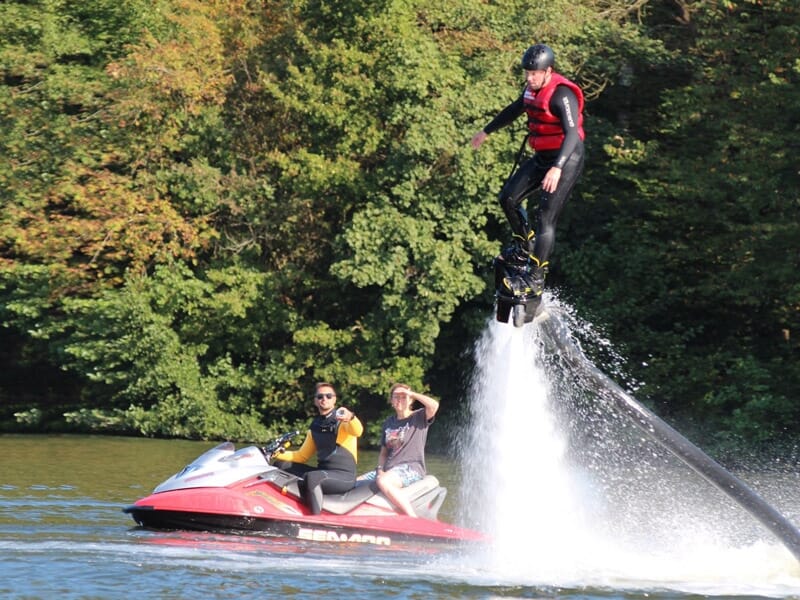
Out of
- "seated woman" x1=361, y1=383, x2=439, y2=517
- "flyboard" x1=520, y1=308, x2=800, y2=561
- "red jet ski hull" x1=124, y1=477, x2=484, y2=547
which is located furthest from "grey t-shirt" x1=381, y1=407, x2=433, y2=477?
"flyboard" x1=520, y1=308, x2=800, y2=561

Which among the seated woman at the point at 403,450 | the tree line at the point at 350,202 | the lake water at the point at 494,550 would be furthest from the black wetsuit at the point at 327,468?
the tree line at the point at 350,202

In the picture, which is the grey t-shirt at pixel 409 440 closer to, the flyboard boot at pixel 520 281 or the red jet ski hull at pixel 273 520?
the red jet ski hull at pixel 273 520

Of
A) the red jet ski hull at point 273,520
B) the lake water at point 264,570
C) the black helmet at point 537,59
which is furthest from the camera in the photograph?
the red jet ski hull at point 273,520

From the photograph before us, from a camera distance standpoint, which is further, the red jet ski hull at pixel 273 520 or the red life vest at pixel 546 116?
the red jet ski hull at pixel 273 520

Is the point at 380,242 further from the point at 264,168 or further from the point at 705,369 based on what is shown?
the point at 705,369

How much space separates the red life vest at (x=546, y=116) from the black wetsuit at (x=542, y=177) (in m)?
0.04

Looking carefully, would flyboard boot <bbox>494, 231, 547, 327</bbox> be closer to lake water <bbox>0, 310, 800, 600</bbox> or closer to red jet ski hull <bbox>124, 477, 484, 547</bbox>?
lake water <bbox>0, 310, 800, 600</bbox>

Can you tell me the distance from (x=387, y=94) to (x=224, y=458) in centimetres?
1109

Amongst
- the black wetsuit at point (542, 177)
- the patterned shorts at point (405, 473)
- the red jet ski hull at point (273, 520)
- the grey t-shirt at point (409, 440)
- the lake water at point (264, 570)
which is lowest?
the lake water at point (264, 570)

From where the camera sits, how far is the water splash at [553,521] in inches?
398

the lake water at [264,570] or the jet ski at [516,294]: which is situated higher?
the jet ski at [516,294]

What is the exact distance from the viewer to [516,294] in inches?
Result: 353

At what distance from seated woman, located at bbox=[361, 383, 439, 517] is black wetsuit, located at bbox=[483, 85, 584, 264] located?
300 centimetres

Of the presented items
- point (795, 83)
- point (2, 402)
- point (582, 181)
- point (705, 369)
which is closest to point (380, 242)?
point (582, 181)
